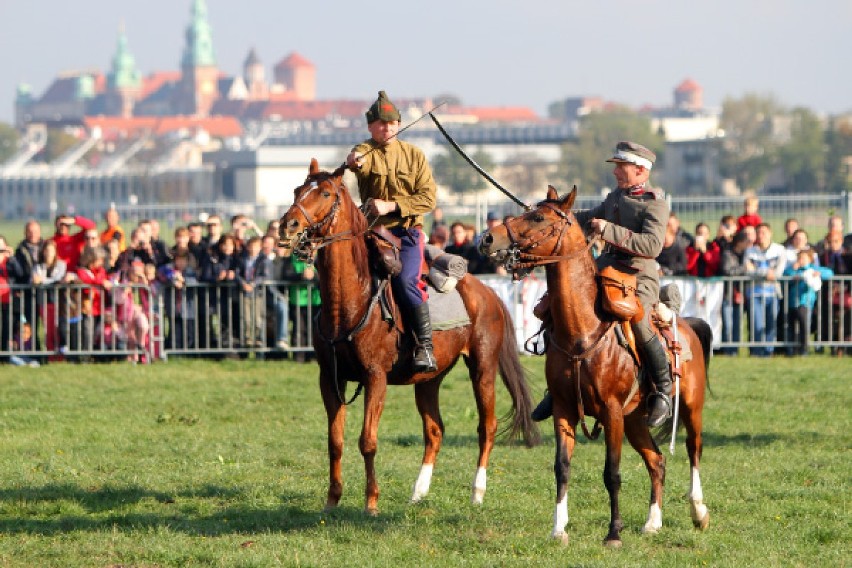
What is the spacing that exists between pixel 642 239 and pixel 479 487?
97.6 inches

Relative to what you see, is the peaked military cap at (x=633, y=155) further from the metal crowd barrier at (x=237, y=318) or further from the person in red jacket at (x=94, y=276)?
the person in red jacket at (x=94, y=276)

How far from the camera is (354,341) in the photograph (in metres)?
10.9

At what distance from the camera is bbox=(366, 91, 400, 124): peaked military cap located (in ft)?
36.5

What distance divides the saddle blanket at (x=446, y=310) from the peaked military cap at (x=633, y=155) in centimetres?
209

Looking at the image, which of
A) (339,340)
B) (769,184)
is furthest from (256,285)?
(769,184)

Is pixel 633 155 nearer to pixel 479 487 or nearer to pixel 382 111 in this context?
pixel 382 111

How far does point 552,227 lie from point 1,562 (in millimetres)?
3904

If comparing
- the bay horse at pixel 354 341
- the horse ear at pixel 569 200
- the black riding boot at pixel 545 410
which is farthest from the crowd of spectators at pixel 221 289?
the horse ear at pixel 569 200

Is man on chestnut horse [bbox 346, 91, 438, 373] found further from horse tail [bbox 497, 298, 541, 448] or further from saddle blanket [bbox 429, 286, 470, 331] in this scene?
horse tail [bbox 497, 298, 541, 448]

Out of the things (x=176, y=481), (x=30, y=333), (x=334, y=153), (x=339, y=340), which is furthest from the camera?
(x=334, y=153)

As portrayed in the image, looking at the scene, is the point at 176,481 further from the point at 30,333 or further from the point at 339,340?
the point at 30,333

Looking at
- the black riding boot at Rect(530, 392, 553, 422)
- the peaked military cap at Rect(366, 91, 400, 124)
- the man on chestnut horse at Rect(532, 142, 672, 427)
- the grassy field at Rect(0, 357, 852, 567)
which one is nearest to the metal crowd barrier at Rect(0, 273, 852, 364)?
the grassy field at Rect(0, 357, 852, 567)

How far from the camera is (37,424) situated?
15.6 meters

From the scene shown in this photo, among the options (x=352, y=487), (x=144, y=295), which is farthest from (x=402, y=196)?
(x=144, y=295)
